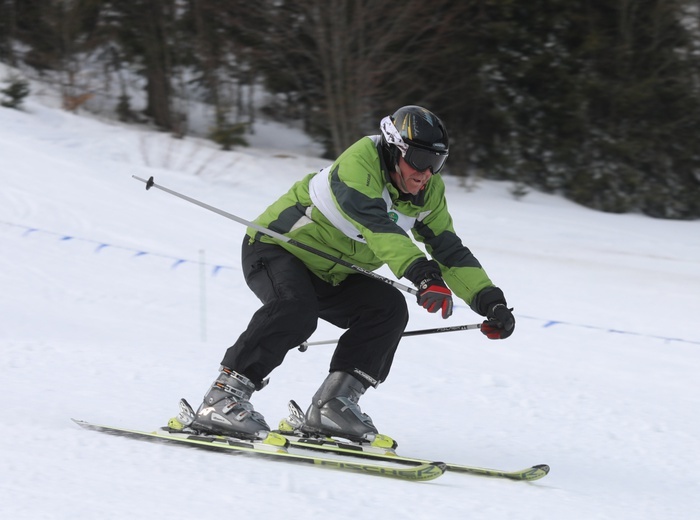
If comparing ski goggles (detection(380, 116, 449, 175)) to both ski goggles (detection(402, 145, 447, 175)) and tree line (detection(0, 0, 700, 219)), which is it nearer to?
ski goggles (detection(402, 145, 447, 175))

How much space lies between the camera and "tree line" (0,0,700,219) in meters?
14.1

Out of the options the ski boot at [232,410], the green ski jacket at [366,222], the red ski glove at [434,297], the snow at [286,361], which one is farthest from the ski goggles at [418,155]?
the snow at [286,361]

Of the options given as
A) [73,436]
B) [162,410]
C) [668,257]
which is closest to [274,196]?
[668,257]

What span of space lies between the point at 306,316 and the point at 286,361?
2.22m

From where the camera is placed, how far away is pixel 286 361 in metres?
6.01

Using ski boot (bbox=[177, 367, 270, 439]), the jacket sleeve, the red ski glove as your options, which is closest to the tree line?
the jacket sleeve

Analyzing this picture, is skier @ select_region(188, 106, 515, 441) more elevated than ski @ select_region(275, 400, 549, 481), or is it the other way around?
skier @ select_region(188, 106, 515, 441)

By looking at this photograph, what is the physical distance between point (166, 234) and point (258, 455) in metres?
5.79

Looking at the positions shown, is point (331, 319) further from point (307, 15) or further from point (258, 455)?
point (307, 15)

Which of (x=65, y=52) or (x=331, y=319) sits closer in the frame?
(x=331, y=319)

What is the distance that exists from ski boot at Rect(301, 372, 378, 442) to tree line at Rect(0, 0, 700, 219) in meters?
9.76

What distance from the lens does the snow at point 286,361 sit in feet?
11.3

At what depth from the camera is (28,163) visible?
11078 mm

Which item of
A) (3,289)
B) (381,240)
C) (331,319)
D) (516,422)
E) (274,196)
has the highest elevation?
(381,240)
